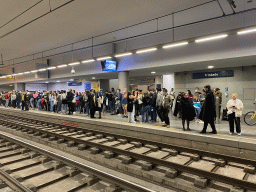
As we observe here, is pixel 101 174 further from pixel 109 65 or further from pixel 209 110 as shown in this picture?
pixel 109 65

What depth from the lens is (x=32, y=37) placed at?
476 inches

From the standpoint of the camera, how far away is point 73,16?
8742 mm

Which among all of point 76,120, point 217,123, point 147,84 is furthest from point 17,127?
point 147,84

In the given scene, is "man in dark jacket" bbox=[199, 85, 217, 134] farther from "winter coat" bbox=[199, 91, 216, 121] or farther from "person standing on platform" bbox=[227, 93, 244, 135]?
"person standing on platform" bbox=[227, 93, 244, 135]

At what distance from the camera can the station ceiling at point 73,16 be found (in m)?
7.48

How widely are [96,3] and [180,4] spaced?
11.6ft

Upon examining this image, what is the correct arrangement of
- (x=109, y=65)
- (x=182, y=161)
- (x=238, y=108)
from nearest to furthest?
1. (x=182, y=161)
2. (x=238, y=108)
3. (x=109, y=65)

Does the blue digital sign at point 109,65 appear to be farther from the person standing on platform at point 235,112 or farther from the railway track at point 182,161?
the person standing on platform at point 235,112

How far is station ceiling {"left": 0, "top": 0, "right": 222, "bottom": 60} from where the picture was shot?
7477 mm

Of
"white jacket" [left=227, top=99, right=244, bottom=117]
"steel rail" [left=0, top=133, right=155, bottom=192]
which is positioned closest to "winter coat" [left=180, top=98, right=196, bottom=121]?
"white jacket" [left=227, top=99, right=244, bottom=117]

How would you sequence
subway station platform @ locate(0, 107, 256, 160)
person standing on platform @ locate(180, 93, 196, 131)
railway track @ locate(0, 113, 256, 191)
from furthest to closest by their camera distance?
person standing on platform @ locate(180, 93, 196, 131) < subway station platform @ locate(0, 107, 256, 160) < railway track @ locate(0, 113, 256, 191)

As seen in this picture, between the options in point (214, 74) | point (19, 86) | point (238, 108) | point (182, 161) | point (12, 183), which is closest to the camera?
point (12, 183)

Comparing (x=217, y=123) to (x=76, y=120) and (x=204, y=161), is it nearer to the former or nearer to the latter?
(x=204, y=161)

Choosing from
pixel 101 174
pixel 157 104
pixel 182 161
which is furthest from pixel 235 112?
pixel 101 174
